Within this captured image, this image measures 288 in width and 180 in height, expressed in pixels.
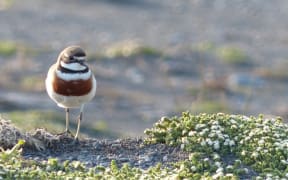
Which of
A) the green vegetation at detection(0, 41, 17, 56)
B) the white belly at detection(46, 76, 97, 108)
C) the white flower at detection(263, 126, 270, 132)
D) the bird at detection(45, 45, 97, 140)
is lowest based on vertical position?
the white flower at detection(263, 126, 270, 132)

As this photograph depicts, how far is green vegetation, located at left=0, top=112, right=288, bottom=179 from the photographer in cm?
732

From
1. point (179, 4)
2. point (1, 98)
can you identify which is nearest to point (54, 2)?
point (179, 4)

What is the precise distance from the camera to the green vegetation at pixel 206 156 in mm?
7320

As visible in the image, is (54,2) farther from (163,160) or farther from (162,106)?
(163,160)

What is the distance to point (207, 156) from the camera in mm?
7805

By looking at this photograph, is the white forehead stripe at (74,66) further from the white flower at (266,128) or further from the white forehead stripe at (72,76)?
the white flower at (266,128)

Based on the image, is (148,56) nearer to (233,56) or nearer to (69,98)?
(233,56)

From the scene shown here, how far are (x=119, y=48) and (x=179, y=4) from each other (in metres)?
5.36

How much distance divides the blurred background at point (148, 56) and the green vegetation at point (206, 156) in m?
4.88

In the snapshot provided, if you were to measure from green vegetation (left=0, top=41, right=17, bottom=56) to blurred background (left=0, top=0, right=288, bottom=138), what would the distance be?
0.14 feet

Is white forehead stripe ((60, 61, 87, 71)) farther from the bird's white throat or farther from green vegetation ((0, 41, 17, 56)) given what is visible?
green vegetation ((0, 41, 17, 56))

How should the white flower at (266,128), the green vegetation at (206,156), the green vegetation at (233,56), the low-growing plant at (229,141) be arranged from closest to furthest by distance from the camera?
the green vegetation at (206,156) → the low-growing plant at (229,141) → the white flower at (266,128) → the green vegetation at (233,56)

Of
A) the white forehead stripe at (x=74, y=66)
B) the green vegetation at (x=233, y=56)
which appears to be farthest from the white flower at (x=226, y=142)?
the green vegetation at (x=233, y=56)

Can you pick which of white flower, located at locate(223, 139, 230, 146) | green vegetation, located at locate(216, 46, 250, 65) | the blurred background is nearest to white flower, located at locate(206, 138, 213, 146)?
white flower, located at locate(223, 139, 230, 146)
